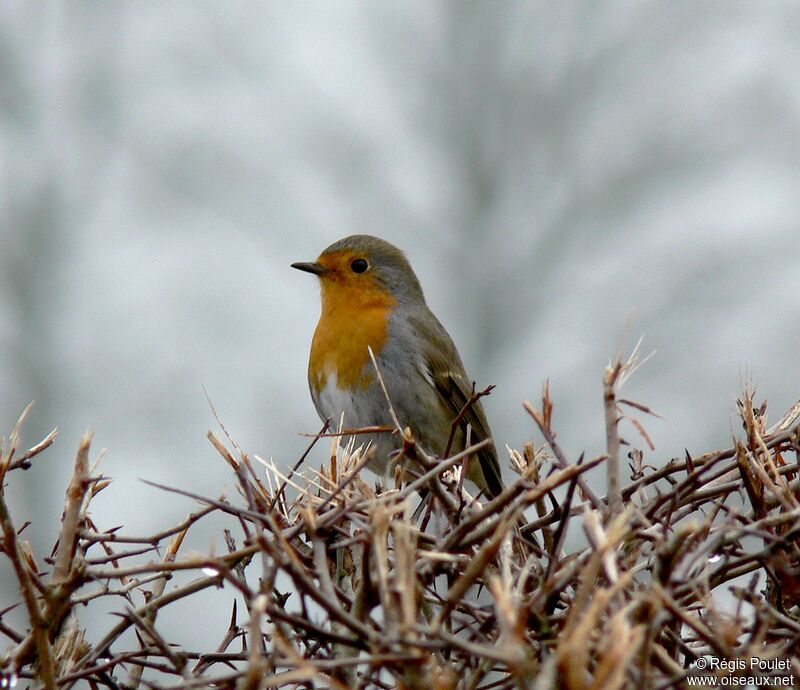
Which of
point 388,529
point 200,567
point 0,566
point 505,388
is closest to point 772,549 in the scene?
point 388,529

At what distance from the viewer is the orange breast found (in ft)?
15.0

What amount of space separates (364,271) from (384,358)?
1.68ft

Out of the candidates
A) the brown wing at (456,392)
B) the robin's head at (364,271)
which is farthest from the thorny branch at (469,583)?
the robin's head at (364,271)

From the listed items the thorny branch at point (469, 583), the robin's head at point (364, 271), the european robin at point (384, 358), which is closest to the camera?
the thorny branch at point (469, 583)

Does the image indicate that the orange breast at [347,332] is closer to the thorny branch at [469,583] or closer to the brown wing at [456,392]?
the brown wing at [456,392]

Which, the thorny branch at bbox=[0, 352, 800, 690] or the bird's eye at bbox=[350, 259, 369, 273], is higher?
Answer: the bird's eye at bbox=[350, 259, 369, 273]

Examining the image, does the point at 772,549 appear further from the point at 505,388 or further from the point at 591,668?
the point at 505,388

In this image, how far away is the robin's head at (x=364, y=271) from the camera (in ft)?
16.5

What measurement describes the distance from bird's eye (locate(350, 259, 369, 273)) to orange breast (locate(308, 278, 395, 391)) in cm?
8

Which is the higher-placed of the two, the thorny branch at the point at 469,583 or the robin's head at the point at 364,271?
the robin's head at the point at 364,271

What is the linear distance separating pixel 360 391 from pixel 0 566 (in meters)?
5.60

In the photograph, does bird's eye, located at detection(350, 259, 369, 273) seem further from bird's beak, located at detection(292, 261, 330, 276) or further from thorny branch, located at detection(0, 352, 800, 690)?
thorny branch, located at detection(0, 352, 800, 690)

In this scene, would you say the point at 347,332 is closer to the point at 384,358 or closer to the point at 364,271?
the point at 384,358

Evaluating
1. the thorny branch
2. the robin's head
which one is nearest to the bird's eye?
the robin's head
